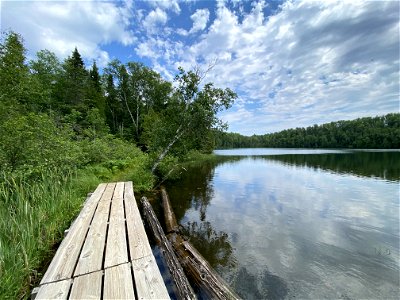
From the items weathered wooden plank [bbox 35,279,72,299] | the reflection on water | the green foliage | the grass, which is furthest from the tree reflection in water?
the reflection on water

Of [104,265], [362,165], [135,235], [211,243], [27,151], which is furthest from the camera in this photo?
[362,165]

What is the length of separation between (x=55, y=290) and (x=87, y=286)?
0.27m

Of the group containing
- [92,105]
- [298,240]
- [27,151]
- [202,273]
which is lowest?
[298,240]

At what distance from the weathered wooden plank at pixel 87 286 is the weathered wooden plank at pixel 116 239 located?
192 mm

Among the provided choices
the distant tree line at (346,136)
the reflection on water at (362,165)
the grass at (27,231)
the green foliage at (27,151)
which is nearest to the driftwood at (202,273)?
the grass at (27,231)

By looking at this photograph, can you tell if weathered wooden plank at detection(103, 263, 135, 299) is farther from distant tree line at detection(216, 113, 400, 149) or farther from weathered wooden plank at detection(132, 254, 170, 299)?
distant tree line at detection(216, 113, 400, 149)

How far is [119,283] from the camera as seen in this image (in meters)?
2.03

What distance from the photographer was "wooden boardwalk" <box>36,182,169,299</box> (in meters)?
1.91

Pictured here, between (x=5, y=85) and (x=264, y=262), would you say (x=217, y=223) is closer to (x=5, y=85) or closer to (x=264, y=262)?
(x=264, y=262)

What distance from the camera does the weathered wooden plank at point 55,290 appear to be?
1.85m

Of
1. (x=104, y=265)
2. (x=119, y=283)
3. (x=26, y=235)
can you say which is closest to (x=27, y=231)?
(x=26, y=235)

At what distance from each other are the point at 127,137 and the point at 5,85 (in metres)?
23.0

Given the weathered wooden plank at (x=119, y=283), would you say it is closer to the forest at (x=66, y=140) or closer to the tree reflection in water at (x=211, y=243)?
the forest at (x=66, y=140)

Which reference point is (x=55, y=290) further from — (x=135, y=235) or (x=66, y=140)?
(x=66, y=140)
